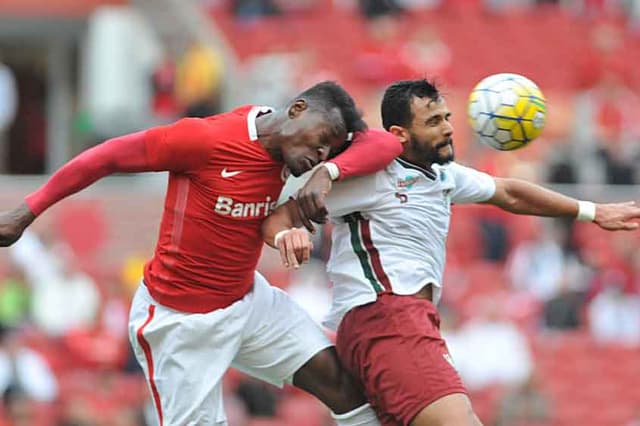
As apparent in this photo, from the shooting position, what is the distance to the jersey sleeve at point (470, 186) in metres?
7.30

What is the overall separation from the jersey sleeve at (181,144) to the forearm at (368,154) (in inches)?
21.3

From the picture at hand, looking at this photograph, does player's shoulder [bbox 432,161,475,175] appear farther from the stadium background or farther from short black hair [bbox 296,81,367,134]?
the stadium background

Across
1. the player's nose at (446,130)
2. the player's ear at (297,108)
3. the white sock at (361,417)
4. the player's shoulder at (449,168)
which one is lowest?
the white sock at (361,417)

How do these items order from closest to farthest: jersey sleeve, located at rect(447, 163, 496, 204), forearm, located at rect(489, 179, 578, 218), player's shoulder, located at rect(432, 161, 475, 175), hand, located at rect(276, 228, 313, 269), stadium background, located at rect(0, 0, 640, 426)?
hand, located at rect(276, 228, 313, 269) → player's shoulder, located at rect(432, 161, 475, 175) → jersey sleeve, located at rect(447, 163, 496, 204) → forearm, located at rect(489, 179, 578, 218) → stadium background, located at rect(0, 0, 640, 426)

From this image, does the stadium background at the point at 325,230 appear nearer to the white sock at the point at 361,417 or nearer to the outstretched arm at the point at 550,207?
the white sock at the point at 361,417

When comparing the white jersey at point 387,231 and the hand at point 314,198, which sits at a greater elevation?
the hand at point 314,198

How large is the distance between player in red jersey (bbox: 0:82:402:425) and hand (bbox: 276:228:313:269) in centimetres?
15

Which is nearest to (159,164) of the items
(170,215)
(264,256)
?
(170,215)

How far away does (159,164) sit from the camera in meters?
6.88

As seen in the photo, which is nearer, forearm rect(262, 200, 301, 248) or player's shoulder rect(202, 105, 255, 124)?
forearm rect(262, 200, 301, 248)

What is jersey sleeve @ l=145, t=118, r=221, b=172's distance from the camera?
6.86 meters

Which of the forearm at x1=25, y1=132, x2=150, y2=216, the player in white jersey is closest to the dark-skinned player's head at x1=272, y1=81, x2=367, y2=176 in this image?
the player in white jersey

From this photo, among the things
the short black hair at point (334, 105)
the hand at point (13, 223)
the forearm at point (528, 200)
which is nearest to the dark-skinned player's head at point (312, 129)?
the short black hair at point (334, 105)

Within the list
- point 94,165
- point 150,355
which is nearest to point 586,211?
point 150,355
